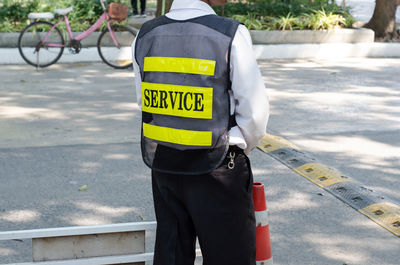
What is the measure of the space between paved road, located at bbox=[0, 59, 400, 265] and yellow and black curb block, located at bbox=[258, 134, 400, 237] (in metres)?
0.10

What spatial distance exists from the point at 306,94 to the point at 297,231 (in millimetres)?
4877

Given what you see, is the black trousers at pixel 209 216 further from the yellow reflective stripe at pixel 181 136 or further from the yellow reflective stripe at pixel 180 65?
the yellow reflective stripe at pixel 180 65

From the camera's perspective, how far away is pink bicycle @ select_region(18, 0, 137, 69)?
35.8 ft

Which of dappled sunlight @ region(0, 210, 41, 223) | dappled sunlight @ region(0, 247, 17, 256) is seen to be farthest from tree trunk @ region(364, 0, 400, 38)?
dappled sunlight @ region(0, 247, 17, 256)

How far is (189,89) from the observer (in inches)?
104

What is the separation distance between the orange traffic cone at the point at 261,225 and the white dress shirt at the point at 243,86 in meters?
0.40

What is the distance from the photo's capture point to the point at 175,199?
2785 millimetres

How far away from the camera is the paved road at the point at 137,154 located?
4616mm

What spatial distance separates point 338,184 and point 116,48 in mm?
6889

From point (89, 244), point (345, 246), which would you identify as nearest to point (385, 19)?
point (345, 246)

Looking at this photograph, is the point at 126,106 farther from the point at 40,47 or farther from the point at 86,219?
the point at 86,219

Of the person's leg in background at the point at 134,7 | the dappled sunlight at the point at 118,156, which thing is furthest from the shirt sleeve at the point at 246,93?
the person's leg in background at the point at 134,7

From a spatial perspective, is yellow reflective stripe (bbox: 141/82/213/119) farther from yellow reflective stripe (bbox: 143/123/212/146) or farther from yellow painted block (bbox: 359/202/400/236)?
yellow painted block (bbox: 359/202/400/236)

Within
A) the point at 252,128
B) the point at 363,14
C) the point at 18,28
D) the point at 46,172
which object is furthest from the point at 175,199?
the point at 363,14
